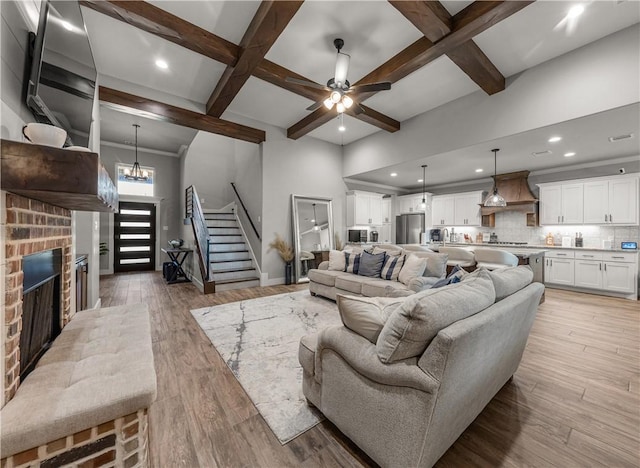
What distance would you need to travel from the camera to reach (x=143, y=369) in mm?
Answer: 1325

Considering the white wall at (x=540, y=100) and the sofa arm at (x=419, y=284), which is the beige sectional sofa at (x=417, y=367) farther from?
the white wall at (x=540, y=100)

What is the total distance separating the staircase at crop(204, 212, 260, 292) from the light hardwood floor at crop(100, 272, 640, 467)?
7.39ft

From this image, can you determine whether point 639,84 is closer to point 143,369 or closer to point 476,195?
point 476,195

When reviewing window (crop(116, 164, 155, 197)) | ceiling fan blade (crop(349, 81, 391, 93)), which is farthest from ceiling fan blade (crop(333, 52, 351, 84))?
Answer: window (crop(116, 164, 155, 197))

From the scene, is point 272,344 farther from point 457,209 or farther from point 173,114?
point 457,209

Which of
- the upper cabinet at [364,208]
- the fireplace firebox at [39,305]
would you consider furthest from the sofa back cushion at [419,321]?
the upper cabinet at [364,208]

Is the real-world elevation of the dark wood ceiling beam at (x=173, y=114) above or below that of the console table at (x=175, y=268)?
above

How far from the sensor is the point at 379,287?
3.59 m

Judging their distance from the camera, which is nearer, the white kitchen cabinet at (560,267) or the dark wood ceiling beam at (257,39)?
the dark wood ceiling beam at (257,39)

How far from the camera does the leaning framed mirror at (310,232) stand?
599 centimetres

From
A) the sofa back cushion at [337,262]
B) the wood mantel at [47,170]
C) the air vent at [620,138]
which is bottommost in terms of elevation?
the sofa back cushion at [337,262]

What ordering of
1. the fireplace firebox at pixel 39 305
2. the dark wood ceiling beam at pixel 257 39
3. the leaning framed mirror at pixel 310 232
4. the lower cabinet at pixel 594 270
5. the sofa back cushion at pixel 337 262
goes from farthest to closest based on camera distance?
Answer: the leaning framed mirror at pixel 310 232, the lower cabinet at pixel 594 270, the sofa back cushion at pixel 337 262, the dark wood ceiling beam at pixel 257 39, the fireplace firebox at pixel 39 305

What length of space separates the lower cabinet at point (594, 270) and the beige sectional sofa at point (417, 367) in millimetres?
5325

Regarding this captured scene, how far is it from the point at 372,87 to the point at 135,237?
775 cm
